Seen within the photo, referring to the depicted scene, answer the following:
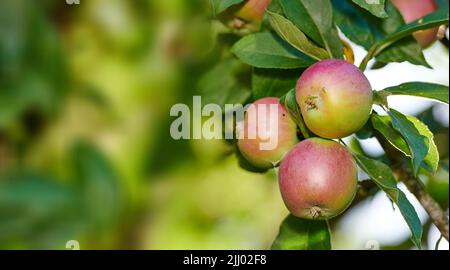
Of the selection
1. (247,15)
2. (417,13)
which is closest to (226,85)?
(247,15)

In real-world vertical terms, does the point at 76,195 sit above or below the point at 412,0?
below

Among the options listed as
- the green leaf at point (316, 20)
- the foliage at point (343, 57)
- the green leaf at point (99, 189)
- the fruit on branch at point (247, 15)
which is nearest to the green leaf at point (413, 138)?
the foliage at point (343, 57)

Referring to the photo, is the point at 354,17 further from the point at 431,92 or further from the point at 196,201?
the point at 196,201

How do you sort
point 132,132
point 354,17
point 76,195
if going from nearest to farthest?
point 354,17, point 76,195, point 132,132

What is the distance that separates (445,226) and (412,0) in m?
0.26

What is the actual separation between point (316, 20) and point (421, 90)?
0.13 meters

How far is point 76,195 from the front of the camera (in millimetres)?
1283

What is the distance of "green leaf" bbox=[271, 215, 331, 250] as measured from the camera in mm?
1030

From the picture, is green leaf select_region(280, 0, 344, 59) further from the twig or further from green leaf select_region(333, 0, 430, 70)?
the twig

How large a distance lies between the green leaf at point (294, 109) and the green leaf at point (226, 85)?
17cm

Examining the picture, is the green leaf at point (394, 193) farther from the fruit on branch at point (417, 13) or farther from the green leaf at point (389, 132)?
the fruit on branch at point (417, 13)

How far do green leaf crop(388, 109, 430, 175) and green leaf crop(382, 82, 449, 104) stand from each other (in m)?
0.04

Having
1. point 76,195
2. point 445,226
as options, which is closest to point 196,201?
point 76,195

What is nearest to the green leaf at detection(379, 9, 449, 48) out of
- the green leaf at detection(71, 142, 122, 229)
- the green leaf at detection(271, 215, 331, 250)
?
the green leaf at detection(271, 215, 331, 250)
